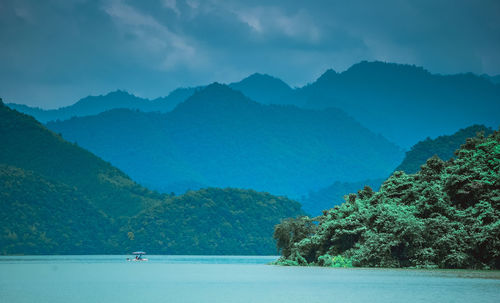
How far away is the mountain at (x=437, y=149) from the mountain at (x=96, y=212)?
44.3 meters

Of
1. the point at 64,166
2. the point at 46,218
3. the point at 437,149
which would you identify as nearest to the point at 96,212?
the point at 46,218

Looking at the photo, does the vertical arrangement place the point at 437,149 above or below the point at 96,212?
above

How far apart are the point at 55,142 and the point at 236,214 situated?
6107 centimetres

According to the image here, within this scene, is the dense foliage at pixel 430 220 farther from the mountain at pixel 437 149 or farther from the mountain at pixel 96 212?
the mountain at pixel 96 212

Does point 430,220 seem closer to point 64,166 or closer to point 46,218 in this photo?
point 46,218

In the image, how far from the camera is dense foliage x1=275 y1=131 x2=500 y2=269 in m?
51.5

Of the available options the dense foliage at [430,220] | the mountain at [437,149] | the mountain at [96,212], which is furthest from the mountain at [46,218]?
the dense foliage at [430,220]

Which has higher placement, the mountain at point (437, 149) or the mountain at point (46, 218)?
the mountain at point (437, 149)

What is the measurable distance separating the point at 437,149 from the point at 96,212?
92172mm

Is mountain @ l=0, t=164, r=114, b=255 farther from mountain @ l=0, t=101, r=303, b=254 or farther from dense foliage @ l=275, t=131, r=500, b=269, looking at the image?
dense foliage @ l=275, t=131, r=500, b=269

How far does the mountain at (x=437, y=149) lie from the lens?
156375mm

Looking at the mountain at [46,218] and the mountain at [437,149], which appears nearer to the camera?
the mountain at [46,218]

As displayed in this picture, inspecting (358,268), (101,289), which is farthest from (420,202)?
(101,289)

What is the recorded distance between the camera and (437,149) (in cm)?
16162
